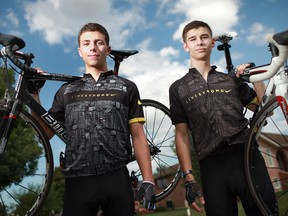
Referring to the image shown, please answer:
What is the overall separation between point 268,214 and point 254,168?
1.31ft

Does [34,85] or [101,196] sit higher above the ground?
[34,85]

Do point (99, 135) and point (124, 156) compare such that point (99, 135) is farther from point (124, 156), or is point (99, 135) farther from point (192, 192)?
point (192, 192)

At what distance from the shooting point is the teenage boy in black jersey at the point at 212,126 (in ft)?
9.06

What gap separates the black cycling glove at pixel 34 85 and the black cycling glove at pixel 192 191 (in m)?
1.93

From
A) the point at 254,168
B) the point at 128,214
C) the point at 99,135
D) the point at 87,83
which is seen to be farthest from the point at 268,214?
the point at 87,83

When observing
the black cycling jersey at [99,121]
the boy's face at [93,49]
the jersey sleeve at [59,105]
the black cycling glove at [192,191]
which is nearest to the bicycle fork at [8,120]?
the jersey sleeve at [59,105]

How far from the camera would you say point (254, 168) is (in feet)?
9.26

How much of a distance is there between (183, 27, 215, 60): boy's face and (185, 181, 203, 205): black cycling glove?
1243mm

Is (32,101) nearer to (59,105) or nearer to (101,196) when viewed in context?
(59,105)

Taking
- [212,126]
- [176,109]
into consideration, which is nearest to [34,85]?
[176,109]

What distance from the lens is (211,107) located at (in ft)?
9.66

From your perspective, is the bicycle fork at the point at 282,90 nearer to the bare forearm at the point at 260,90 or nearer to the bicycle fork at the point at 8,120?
the bare forearm at the point at 260,90

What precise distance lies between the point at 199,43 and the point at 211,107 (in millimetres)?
662

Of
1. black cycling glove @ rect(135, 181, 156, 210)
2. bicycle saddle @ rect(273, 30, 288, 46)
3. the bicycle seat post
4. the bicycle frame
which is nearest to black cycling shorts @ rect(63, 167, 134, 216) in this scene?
black cycling glove @ rect(135, 181, 156, 210)
